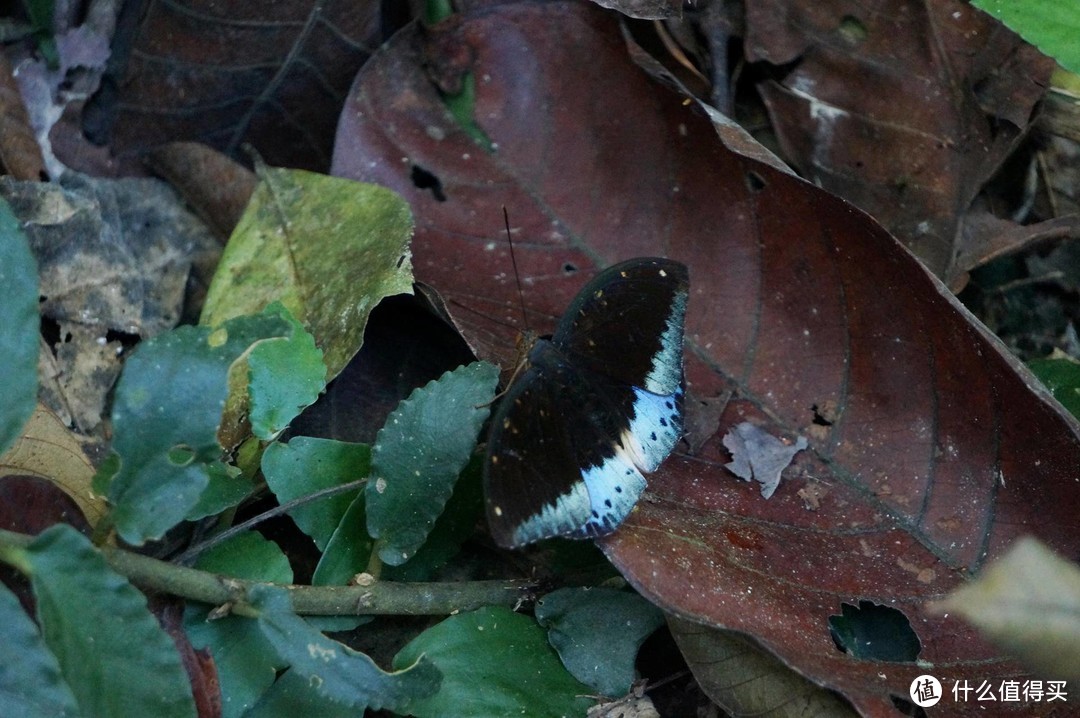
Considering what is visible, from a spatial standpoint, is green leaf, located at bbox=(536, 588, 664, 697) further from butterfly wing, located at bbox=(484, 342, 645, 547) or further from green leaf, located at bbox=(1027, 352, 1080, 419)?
green leaf, located at bbox=(1027, 352, 1080, 419)

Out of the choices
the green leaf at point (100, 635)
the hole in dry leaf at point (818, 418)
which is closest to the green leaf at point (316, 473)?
the green leaf at point (100, 635)

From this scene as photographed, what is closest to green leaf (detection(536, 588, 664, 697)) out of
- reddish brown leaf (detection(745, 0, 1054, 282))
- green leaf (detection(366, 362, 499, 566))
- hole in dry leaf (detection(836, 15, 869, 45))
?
green leaf (detection(366, 362, 499, 566))

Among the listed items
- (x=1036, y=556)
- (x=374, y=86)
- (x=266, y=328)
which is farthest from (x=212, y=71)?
(x=1036, y=556)

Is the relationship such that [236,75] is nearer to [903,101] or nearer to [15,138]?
A: [15,138]

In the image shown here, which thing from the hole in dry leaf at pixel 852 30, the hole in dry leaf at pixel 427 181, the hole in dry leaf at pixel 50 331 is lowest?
the hole in dry leaf at pixel 50 331

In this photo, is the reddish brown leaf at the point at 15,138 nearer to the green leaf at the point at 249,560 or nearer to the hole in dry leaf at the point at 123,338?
the hole in dry leaf at the point at 123,338

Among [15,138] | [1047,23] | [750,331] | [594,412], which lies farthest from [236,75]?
[1047,23]

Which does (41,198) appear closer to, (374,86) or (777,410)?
(374,86)
